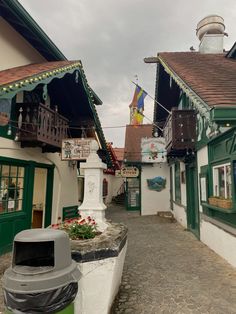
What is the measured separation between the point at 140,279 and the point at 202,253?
270cm

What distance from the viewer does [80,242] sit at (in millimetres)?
3775

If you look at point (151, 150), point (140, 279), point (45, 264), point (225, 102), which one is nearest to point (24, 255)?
point (45, 264)

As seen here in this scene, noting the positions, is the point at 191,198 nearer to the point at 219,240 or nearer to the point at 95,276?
the point at 219,240

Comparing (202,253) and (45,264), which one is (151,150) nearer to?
(202,253)

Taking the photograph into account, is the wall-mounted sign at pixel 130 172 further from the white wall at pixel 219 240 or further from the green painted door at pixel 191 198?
the white wall at pixel 219 240

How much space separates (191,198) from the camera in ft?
32.9

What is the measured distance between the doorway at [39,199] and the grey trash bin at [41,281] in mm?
6894

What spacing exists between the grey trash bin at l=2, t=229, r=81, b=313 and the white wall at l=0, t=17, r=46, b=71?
6.33 metres

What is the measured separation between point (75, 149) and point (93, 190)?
10.4ft

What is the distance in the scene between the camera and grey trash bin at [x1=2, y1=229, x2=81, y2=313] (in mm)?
2275

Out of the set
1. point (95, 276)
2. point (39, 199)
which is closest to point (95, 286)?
point (95, 276)

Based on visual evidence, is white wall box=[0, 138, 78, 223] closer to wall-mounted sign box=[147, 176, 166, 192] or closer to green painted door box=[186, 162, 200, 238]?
green painted door box=[186, 162, 200, 238]

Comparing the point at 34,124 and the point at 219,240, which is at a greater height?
the point at 34,124

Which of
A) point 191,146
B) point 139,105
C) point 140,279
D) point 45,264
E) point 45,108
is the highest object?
point 139,105
